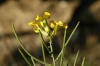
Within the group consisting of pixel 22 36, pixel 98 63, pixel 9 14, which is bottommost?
pixel 98 63

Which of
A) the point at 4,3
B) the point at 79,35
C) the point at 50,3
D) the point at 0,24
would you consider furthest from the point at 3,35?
the point at 79,35

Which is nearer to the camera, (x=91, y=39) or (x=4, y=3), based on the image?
(x=4, y=3)

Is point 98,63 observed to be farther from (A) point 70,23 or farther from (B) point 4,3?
(B) point 4,3

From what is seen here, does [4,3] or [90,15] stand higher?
[4,3]

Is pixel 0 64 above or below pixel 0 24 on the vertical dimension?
below

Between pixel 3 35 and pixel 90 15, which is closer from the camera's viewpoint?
pixel 3 35

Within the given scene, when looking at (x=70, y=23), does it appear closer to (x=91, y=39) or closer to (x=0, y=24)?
(x=91, y=39)

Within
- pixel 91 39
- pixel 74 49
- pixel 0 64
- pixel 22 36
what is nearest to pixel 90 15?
pixel 91 39
